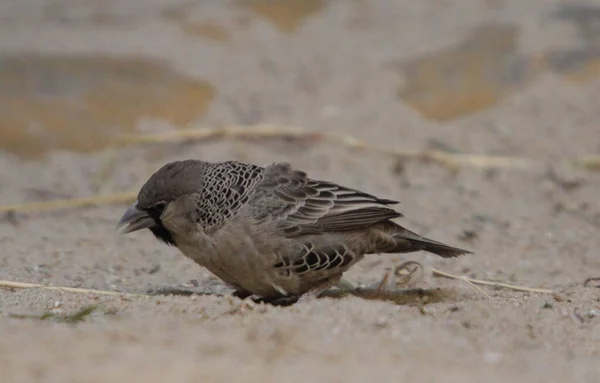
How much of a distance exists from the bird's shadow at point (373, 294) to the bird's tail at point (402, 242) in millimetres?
237

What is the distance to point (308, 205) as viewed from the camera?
5684 millimetres

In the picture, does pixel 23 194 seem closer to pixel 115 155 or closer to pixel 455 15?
pixel 115 155

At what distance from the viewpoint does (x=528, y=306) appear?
17.3 feet

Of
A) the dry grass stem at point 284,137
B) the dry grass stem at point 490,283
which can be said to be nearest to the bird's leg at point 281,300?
the dry grass stem at point 490,283

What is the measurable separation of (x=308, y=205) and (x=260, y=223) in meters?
0.35

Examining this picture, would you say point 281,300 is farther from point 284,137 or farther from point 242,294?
point 284,137

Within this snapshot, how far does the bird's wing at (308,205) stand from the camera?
18.2 feet

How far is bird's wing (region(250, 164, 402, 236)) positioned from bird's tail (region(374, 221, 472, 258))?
14 cm

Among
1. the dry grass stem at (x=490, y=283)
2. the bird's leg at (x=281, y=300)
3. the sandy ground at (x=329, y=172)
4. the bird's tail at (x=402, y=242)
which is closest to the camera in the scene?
the sandy ground at (x=329, y=172)

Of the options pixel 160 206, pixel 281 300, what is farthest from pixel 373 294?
pixel 160 206

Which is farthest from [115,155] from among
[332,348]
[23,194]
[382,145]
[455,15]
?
[332,348]

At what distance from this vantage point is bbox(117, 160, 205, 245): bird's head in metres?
5.53

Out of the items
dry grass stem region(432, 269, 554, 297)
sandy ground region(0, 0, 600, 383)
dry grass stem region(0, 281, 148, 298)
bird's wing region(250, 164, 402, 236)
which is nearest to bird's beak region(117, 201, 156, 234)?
dry grass stem region(0, 281, 148, 298)

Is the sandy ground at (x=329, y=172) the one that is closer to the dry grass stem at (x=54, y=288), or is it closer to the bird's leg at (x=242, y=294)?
the dry grass stem at (x=54, y=288)
